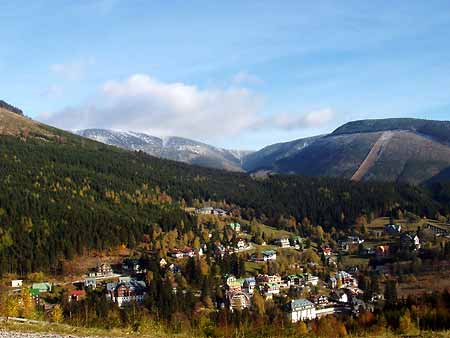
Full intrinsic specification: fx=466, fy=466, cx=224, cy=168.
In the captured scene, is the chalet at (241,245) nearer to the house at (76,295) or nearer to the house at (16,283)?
the house at (76,295)

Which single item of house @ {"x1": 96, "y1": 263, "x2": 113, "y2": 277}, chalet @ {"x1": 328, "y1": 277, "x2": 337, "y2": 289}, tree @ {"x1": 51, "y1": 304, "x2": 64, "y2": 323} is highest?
tree @ {"x1": 51, "y1": 304, "x2": 64, "y2": 323}

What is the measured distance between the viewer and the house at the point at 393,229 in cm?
16886

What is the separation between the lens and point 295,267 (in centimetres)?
12694

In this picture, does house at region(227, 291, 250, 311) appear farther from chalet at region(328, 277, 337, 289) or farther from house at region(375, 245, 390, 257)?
house at region(375, 245, 390, 257)

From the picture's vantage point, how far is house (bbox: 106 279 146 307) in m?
85.2

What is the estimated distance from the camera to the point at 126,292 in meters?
89.3

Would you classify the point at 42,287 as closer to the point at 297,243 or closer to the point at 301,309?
the point at 301,309

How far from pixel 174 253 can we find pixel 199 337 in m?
106

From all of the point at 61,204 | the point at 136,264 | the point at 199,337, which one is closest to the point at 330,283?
the point at 136,264

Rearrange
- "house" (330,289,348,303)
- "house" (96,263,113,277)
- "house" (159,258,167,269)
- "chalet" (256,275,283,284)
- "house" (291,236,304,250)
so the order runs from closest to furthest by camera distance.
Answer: "house" (330,289,348,303) < "house" (96,263,113,277) < "chalet" (256,275,283,284) < "house" (159,258,167,269) < "house" (291,236,304,250)

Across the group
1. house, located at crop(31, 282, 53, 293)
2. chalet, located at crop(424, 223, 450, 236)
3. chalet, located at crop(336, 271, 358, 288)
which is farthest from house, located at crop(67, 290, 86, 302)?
chalet, located at crop(424, 223, 450, 236)

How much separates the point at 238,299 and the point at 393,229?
3965 inches

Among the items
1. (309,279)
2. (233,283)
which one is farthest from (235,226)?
(233,283)

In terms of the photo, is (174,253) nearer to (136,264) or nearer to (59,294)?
(136,264)
